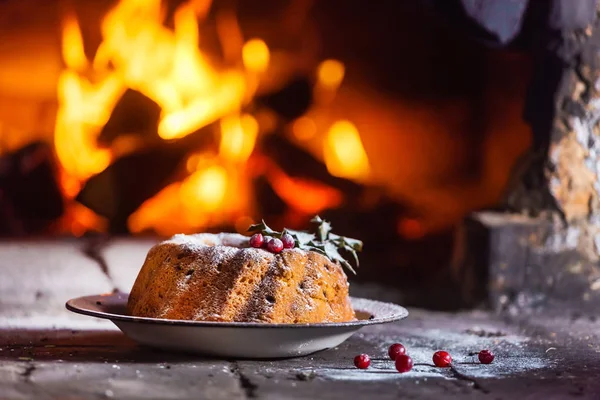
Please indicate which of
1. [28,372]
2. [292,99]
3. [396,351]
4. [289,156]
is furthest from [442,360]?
[292,99]

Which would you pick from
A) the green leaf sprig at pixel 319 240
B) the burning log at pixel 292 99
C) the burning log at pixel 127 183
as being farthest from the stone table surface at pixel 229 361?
the burning log at pixel 292 99

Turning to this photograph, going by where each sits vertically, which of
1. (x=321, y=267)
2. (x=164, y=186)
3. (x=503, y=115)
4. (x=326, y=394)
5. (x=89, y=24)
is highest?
(x=89, y=24)

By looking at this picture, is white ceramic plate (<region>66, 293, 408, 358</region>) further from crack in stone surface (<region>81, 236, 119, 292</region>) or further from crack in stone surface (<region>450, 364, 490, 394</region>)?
crack in stone surface (<region>81, 236, 119, 292</region>)

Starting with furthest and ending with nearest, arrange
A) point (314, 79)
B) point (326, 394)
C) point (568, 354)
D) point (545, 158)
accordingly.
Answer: point (314, 79) → point (545, 158) → point (568, 354) → point (326, 394)

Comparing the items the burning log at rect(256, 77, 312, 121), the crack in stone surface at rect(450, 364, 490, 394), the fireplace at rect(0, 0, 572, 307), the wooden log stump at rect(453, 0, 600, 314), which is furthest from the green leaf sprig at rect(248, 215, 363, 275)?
the burning log at rect(256, 77, 312, 121)

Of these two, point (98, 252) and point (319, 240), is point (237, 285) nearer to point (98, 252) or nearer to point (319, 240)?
point (319, 240)

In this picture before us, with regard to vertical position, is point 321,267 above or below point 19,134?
below

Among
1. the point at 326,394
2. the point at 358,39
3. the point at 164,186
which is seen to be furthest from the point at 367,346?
the point at 358,39

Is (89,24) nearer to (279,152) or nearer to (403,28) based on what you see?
(279,152)
